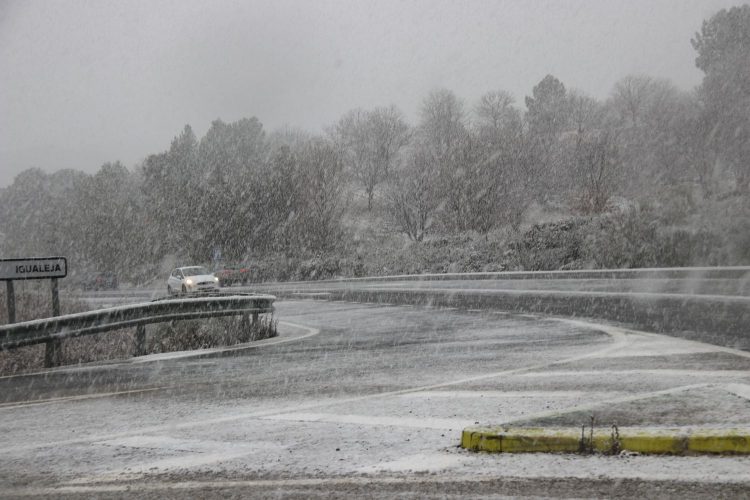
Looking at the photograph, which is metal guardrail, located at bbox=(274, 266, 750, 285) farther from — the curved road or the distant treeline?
the curved road

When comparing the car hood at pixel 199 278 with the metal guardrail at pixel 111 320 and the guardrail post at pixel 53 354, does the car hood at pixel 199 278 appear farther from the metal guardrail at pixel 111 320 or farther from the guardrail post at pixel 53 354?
the guardrail post at pixel 53 354

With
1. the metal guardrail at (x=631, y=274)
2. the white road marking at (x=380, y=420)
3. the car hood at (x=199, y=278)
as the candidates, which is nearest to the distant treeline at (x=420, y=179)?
the metal guardrail at (x=631, y=274)

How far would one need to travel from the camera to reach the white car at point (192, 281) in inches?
1345

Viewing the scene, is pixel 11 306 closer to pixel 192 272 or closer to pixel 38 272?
pixel 38 272

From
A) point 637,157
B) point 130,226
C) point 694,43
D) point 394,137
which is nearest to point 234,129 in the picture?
point 130,226

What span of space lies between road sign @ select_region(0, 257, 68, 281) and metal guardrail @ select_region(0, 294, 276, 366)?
145cm

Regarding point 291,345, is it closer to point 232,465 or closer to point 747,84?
point 232,465

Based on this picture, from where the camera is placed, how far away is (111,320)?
1241cm

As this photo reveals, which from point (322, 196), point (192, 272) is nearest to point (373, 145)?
point (322, 196)

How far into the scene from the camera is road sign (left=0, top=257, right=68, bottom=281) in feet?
41.8

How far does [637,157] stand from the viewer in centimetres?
6103

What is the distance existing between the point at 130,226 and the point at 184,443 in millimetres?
65757

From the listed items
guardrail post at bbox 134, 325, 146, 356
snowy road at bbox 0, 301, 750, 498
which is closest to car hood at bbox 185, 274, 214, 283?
guardrail post at bbox 134, 325, 146, 356

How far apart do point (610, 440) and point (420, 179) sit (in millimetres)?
45296
